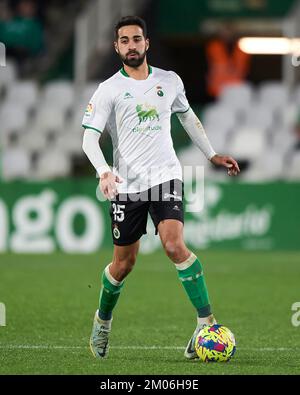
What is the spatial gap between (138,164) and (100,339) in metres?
1.20

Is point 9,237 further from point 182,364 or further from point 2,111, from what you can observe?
point 182,364

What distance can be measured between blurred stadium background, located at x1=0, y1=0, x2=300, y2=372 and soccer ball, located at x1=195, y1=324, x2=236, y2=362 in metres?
8.12

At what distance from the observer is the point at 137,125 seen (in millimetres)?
7824

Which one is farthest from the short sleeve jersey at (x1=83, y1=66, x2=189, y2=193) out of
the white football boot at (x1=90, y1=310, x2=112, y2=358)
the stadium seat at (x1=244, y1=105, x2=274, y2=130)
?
the stadium seat at (x1=244, y1=105, x2=274, y2=130)

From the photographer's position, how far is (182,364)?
7.45 m

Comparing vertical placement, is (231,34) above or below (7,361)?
above

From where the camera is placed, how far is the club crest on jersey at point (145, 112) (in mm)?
7820

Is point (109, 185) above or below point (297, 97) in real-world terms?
below

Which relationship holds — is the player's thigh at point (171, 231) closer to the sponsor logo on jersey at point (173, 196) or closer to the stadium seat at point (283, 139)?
the sponsor logo on jersey at point (173, 196)

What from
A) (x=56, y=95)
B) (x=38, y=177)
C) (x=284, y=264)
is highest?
(x=56, y=95)

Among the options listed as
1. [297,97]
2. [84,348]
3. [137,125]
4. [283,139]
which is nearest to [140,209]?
[137,125]

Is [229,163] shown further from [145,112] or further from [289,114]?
[289,114]

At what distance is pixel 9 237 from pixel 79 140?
127 inches
